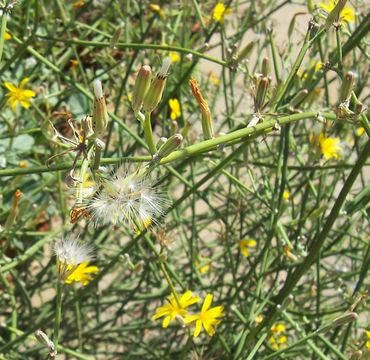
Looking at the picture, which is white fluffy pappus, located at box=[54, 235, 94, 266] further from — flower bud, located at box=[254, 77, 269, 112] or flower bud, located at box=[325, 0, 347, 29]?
flower bud, located at box=[325, 0, 347, 29]

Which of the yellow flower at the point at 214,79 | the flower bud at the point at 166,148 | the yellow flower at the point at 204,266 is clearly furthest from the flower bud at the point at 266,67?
the yellow flower at the point at 214,79

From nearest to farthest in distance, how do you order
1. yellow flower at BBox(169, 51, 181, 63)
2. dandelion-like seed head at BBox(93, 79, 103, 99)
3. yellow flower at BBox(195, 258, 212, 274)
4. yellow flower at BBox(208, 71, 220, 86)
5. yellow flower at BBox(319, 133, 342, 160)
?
1. dandelion-like seed head at BBox(93, 79, 103, 99)
2. yellow flower at BBox(319, 133, 342, 160)
3. yellow flower at BBox(195, 258, 212, 274)
4. yellow flower at BBox(169, 51, 181, 63)
5. yellow flower at BBox(208, 71, 220, 86)

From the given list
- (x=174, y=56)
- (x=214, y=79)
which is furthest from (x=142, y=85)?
(x=214, y=79)

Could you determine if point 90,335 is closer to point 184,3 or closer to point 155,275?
point 155,275

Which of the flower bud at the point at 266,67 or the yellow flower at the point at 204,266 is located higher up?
the flower bud at the point at 266,67

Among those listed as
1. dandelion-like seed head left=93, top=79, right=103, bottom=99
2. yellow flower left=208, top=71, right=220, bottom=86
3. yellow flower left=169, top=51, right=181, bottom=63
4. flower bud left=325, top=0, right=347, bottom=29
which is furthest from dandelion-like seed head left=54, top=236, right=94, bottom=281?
yellow flower left=208, top=71, right=220, bottom=86

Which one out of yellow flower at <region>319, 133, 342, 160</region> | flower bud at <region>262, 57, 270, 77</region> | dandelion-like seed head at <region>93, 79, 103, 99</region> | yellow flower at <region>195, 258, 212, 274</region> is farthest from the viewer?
yellow flower at <region>195, 258, 212, 274</region>

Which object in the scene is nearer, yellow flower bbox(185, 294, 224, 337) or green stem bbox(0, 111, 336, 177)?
green stem bbox(0, 111, 336, 177)

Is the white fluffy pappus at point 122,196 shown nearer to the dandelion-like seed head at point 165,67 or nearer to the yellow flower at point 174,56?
the dandelion-like seed head at point 165,67

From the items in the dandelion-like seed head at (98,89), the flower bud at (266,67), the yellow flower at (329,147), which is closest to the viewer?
the dandelion-like seed head at (98,89)

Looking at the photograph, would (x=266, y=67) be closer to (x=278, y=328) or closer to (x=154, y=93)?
(x=154, y=93)

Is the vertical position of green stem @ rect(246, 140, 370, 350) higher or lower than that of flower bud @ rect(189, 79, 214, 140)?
lower

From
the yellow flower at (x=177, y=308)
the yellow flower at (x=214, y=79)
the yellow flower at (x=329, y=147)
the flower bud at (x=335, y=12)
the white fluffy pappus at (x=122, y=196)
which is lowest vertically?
the yellow flower at (x=177, y=308)

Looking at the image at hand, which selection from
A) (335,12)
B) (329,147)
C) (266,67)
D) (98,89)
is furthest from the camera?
(329,147)
